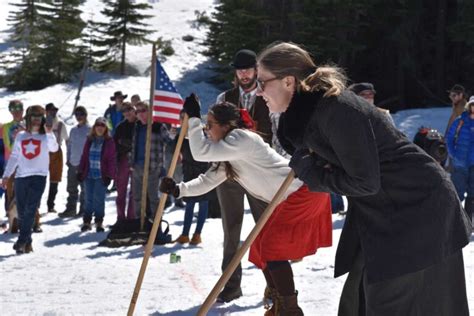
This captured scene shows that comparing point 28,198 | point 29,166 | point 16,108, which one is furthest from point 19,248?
point 16,108

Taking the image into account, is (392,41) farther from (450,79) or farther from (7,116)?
(7,116)

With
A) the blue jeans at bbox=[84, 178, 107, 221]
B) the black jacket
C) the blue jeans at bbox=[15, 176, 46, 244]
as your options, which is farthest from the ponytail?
the blue jeans at bbox=[84, 178, 107, 221]

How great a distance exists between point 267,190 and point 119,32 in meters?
28.6

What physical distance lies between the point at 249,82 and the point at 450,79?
76.6 feet

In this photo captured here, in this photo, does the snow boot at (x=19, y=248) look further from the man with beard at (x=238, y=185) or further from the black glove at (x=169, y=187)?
the black glove at (x=169, y=187)

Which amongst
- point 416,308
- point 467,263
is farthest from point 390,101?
point 416,308

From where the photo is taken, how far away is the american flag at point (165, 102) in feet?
29.6

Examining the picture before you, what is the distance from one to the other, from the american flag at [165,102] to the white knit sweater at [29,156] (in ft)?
4.36

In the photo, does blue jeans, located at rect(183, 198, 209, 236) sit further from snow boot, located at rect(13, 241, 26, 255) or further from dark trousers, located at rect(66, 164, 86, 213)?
dark trousers, located at rect(66, 164, 86, 213)

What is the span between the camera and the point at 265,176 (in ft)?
17.0

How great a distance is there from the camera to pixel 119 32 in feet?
108

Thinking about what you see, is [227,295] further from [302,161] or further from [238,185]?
[302,161]

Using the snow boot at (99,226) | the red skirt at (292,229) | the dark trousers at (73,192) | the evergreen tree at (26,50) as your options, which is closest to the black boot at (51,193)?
the dark trousers at (73,192)

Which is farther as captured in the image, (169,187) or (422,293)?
(169,187)
